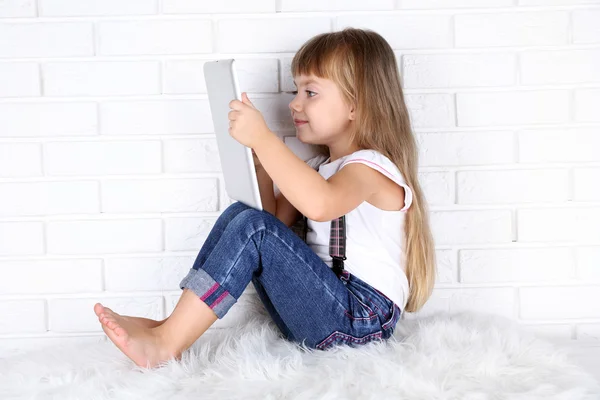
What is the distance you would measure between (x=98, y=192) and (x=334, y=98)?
0.60 meters

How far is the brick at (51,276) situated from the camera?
1.51 m

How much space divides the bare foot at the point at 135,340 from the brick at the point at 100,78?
1.77ft

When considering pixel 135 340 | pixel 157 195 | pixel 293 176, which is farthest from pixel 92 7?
pixel 135 340

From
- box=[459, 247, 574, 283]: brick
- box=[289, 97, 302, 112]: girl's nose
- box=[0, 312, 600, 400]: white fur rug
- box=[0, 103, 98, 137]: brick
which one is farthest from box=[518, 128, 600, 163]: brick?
box=[0, 103, 98, 137]: brick

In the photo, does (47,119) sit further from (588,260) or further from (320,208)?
(588,260)

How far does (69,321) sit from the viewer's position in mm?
1533

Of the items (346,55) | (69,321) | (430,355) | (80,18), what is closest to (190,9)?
(80,18)

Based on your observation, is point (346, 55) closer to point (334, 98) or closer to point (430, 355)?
point (334, 98)

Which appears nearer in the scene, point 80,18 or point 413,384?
point 413,384

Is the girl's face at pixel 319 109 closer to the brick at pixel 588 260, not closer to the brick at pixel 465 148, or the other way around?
the brick at pixel 465 148

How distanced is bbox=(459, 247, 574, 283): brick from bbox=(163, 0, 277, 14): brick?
2.48 ft

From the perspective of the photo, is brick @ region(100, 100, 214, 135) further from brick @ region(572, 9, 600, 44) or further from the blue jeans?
brick @ region(572, 9, 600, 44)

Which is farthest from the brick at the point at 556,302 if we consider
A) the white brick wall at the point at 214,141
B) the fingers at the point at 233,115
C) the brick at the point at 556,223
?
the fingers at the point at 233,115

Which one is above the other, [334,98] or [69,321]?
[334,98]
